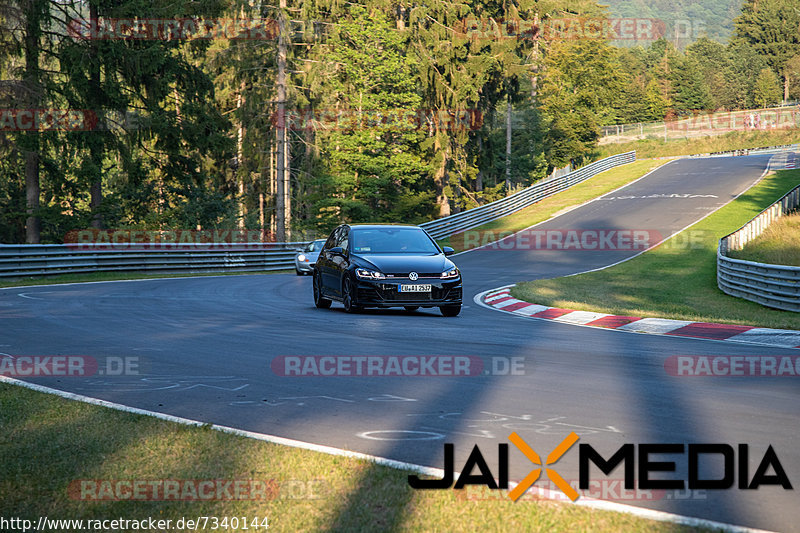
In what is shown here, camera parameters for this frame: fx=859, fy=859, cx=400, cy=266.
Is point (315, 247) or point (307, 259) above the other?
point (315, 247)

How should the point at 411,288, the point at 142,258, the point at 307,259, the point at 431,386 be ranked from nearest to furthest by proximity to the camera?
the point at 431,386, the point at 411,288, the point at 142,258, the point at 307,259

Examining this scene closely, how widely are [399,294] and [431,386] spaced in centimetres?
700

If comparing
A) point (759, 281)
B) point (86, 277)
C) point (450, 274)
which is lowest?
point (86, 277)

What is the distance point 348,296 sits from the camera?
15453mm

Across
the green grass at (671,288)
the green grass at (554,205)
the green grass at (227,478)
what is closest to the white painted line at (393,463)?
the green grass at (227,478)

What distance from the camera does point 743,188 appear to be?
5084 cm

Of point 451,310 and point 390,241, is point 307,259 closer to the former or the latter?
point 390,241

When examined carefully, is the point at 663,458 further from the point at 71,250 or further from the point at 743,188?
the point at 743,188

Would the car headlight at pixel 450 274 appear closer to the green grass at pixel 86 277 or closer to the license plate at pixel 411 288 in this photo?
the license plate at pixel 411 288

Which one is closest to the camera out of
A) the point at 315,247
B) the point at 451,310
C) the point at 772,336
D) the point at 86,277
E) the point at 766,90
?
the point at 772,336

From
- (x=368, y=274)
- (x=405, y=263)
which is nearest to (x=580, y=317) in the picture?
(x=405, y=263)

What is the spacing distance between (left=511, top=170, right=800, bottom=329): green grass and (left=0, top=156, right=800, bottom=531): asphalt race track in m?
3.08

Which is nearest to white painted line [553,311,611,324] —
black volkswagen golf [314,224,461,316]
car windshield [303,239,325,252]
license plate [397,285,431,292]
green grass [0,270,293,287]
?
black volkswagen golf [314,224,461,316]

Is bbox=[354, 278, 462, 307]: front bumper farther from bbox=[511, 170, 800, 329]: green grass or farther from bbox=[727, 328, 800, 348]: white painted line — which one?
→ bbox=[727, 328, 800, 348]: white painted line
